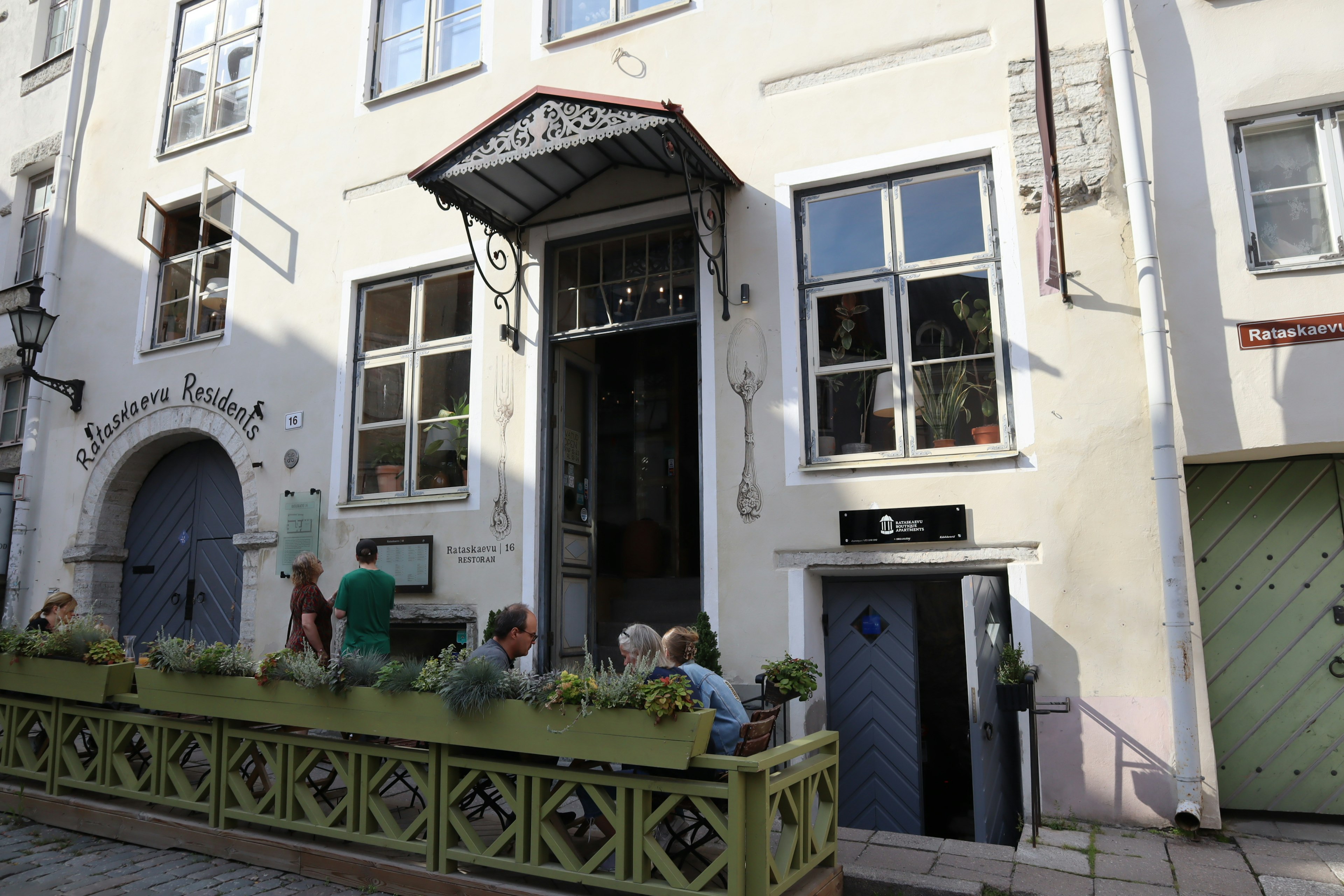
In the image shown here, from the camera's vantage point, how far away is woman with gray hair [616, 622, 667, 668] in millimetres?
4762

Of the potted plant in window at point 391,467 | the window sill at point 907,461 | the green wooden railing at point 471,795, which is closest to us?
the green wooden railing at point 471,795

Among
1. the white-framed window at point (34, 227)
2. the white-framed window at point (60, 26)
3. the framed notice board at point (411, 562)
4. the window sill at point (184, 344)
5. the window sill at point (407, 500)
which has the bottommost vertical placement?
the framed notice board at point (411, 562)

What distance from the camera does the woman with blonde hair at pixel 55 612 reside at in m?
7.38

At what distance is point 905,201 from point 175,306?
26.4 feet

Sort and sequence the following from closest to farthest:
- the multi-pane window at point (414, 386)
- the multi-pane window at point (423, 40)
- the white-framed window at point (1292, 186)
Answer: the white-framed window at point (1292, 186) → the multi-pane window at point (414, 386) → the multi-pane window at point (423, 40)

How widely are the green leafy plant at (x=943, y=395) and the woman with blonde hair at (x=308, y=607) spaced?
4.57 m

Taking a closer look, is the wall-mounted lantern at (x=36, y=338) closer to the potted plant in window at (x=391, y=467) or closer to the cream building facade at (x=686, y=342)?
the cream building facade at (x=686, y=342)

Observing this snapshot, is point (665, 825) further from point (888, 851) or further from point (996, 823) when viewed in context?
point (996, 823)

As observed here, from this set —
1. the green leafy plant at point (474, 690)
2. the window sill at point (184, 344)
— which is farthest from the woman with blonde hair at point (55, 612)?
the green leafy plant at point (474, 690)

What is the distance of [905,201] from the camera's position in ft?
23.0

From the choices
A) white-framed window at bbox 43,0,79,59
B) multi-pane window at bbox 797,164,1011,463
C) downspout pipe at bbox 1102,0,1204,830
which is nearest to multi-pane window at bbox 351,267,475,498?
multi-pane window at bbox 797,164,1011,463

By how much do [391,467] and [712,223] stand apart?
370 cm

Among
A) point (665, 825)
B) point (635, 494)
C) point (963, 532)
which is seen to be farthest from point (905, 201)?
point (635, 494)

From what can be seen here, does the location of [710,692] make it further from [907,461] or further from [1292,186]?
[1292,186]
